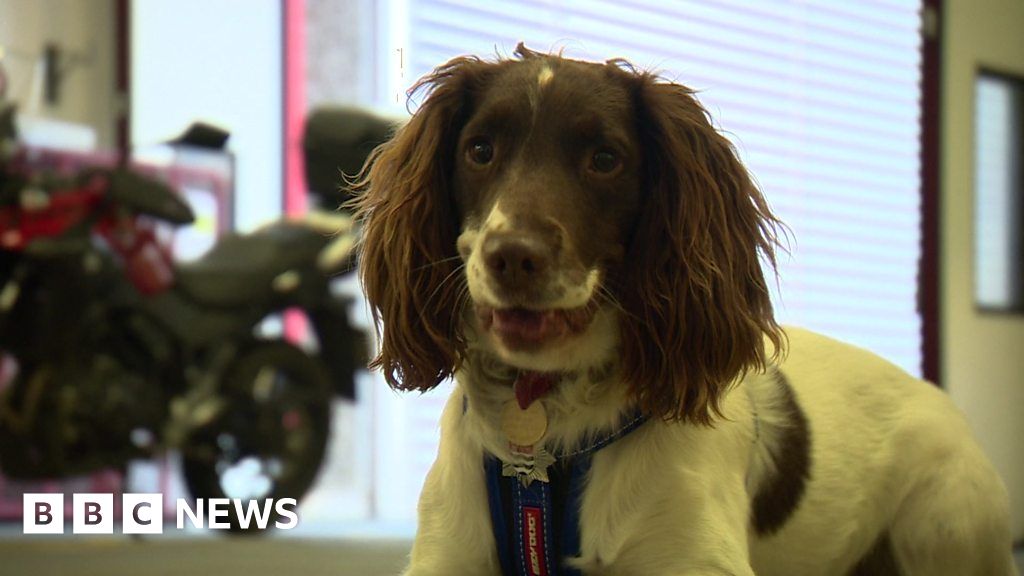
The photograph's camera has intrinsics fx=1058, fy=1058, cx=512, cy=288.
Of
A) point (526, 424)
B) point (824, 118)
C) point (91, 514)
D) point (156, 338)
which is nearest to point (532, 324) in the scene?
point (526, 424)

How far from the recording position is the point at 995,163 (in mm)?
4832

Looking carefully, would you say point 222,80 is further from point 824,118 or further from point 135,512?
point 824,118

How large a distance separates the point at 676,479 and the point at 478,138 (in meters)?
0.50

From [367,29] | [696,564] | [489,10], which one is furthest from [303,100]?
[696,564]

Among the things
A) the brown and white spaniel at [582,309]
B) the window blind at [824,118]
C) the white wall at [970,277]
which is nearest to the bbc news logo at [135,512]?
the window blind at [824,118]

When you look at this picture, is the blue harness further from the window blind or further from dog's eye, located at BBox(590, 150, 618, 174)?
the window blind

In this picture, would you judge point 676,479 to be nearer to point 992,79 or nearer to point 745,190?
point 745,190

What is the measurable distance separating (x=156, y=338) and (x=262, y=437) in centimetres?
44

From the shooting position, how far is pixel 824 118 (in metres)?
4.65

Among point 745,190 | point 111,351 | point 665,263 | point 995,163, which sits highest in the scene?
point 995,163

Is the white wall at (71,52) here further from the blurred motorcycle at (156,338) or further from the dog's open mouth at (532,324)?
the dog's open mouth at (532,324)

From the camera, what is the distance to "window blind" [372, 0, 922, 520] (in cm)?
414

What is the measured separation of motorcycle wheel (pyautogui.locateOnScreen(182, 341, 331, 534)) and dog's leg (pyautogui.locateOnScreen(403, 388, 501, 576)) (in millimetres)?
1840

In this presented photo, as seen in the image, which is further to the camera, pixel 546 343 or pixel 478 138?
pixel 478 138
